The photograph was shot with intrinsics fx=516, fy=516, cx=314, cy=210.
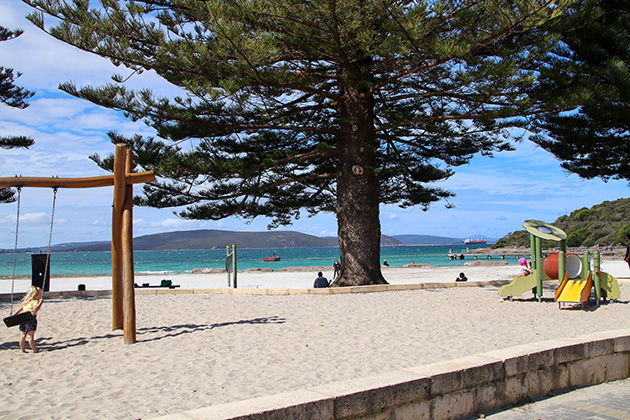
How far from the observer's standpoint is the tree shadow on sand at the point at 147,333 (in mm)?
5535

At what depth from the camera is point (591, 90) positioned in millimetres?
9438

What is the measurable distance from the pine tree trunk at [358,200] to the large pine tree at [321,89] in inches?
0.9

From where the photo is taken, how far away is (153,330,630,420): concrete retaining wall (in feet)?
9.62

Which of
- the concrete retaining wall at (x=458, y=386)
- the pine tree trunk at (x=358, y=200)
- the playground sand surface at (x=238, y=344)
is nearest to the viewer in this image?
→ the concrete retaining wall at (x=458, y=386)

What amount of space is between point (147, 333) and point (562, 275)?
6.16 m

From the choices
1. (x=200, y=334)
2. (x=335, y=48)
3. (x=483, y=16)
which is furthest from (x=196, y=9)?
(x=200, y=334)

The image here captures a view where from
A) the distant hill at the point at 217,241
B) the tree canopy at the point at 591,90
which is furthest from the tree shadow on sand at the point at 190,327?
the distant hill at the point at 217,241

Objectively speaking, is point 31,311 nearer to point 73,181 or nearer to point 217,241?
point 73,181

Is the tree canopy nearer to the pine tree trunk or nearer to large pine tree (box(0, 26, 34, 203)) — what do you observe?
the pine tree trunk

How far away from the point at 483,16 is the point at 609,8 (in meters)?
4.70

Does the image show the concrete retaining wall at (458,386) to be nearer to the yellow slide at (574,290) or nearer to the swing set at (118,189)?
the yellow slide at (574,290)

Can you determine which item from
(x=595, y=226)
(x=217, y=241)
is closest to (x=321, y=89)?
(x=595, y=226)

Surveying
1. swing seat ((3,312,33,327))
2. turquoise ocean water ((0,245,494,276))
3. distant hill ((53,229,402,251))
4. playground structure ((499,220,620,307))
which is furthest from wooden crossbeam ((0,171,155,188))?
distant hill ((53,229,402,251))

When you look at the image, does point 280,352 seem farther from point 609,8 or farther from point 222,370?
point 609,8
